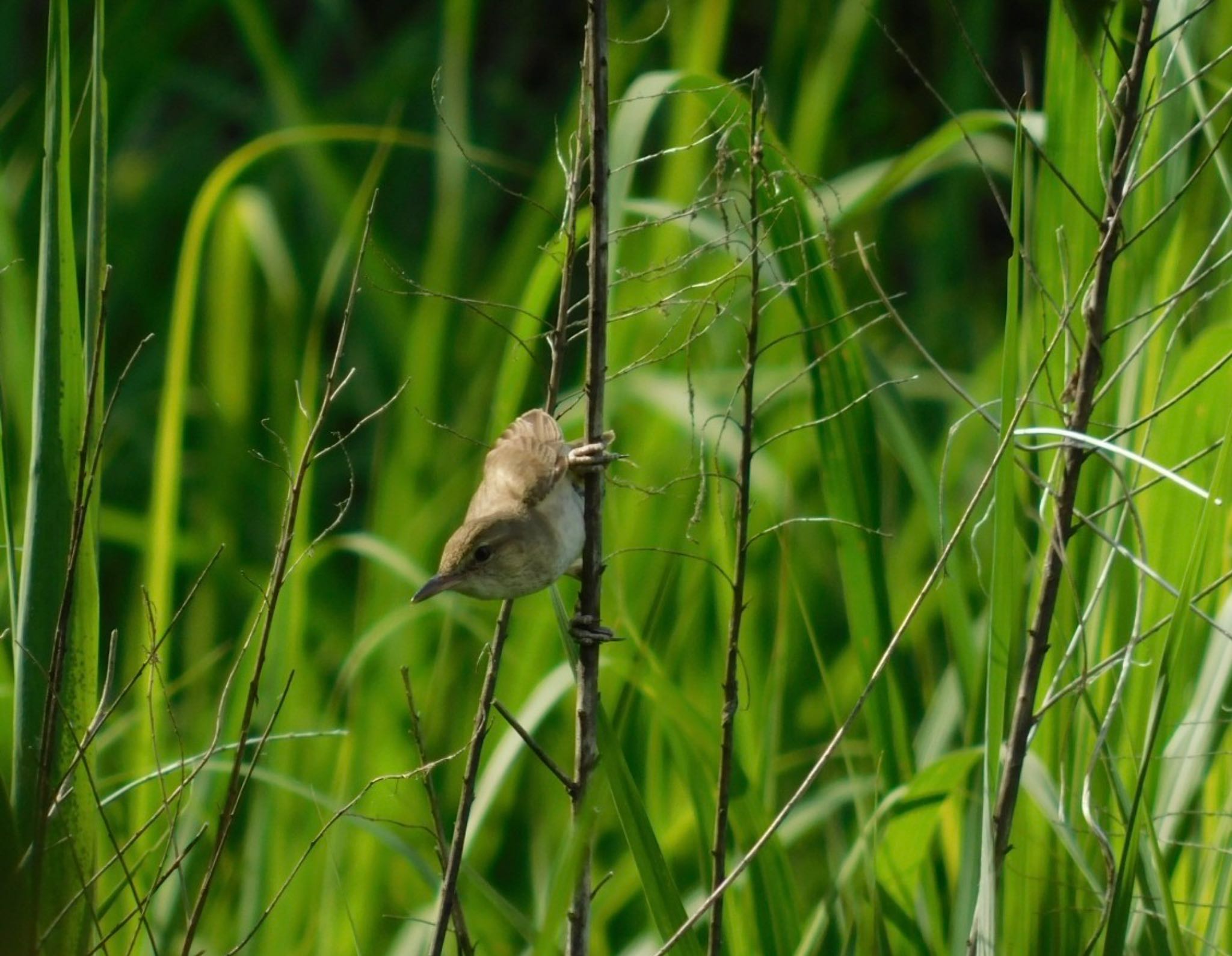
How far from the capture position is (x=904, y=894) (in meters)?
1.43

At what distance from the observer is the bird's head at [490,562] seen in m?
1.41

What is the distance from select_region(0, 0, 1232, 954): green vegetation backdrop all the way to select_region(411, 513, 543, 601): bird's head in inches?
4.6

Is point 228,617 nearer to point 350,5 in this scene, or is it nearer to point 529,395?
point 529,395

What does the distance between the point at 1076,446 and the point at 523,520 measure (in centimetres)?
61

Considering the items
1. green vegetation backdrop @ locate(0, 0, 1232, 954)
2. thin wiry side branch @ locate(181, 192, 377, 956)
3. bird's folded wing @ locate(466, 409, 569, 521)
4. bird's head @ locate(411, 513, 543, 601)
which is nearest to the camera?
thin wiry side branch @ locate(181, 192, 377, 956)

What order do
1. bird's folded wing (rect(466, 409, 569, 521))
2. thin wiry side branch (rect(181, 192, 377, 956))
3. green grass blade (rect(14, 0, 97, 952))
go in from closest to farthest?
thin wiry side branch (rect(181, 192, 377, 956)) < green grass blade (rect(14, 0, 97, 952)) < bird's folded wing (rect(466, 409, 569, 521))

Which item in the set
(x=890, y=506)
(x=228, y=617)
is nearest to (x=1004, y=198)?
(x=890, y=506)

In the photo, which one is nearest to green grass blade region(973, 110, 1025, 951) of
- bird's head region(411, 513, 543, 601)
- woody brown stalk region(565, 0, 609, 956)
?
woody brown stalk region(565, 0, 609, 956)

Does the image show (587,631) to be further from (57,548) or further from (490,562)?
(57,548)

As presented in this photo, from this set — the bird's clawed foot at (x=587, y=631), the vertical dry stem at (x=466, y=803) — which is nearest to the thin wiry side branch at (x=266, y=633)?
the vertical dry stem at (x=466, y=803)

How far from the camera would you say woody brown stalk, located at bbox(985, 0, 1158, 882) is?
110cm

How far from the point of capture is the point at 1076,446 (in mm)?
1111

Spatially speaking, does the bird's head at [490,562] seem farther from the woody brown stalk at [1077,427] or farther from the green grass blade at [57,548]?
the woody brown stalk at [1077,427]

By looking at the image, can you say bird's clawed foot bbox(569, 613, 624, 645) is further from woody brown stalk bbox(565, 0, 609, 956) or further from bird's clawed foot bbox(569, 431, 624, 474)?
bird's clawed foot bbox(569, 431, 624, 474)
